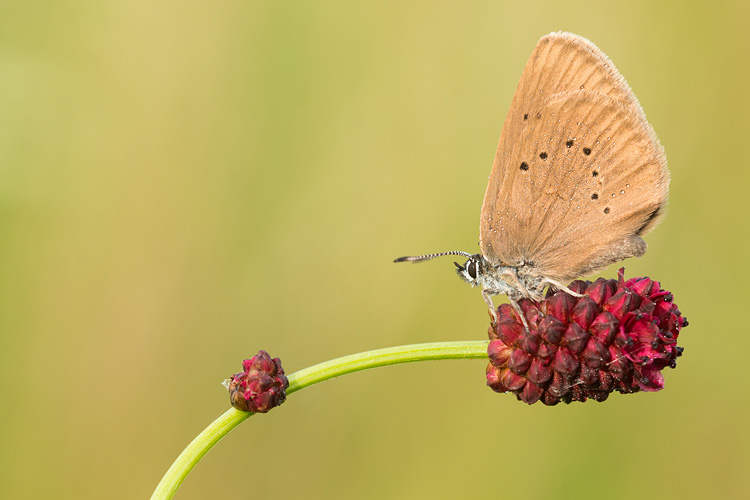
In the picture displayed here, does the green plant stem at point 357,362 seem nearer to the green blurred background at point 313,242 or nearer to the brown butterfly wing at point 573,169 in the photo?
the brown butterfly wing at point 573,169

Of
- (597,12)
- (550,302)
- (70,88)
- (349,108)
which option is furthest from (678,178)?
(70,88)

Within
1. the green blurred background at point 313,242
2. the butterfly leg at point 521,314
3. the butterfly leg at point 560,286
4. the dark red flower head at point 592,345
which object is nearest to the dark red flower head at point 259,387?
the dark red flower head at point 592,345

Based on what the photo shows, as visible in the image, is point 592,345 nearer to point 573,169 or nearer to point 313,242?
point 573,169

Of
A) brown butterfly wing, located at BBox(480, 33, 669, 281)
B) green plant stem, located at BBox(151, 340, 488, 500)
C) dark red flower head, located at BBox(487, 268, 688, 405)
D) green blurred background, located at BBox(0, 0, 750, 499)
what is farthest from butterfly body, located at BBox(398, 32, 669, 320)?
green blurred background, located at BBox(0, 0, 750, 499)

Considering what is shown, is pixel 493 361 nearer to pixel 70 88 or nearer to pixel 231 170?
pixel 231 170

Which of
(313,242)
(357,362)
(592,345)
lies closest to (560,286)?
(592,345)

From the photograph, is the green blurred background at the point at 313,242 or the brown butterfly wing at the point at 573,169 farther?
the green blurred background at the point at 313,242
